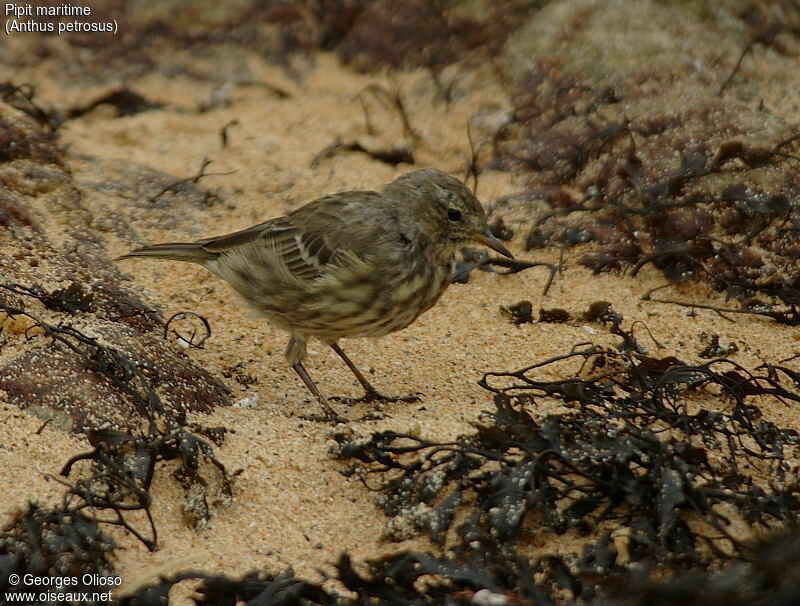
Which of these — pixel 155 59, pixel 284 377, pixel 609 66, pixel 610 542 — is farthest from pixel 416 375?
pixel 155 59

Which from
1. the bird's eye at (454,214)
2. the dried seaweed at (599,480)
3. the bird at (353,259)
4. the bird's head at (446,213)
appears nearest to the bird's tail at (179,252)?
the bird at (353,259)

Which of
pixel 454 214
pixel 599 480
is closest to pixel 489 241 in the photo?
pixel 454 214

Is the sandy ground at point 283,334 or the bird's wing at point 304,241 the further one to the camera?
the bird's wing at point 304,241

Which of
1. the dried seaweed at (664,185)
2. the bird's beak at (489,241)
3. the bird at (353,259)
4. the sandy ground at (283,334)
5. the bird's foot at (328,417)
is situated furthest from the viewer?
the dried seaweed at (664,185)

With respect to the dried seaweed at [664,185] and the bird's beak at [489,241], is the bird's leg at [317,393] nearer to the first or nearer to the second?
the bird's beak at [489,241]

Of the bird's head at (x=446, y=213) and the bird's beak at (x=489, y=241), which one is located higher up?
the bird's head at (x=446, y=213)

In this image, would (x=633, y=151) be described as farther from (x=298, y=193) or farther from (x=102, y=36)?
(x=102, y=36)
